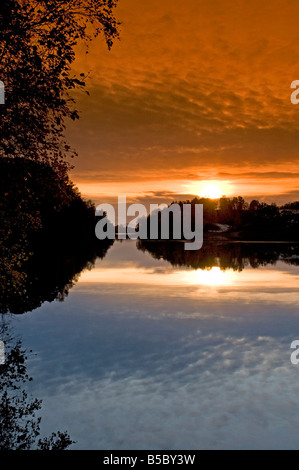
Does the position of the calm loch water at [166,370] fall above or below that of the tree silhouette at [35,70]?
below

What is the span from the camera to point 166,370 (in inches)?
635

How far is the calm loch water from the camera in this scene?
Result: 38.6ft

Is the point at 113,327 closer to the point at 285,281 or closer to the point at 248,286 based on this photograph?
the point at 248,286

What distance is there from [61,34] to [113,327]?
1411 centimetres

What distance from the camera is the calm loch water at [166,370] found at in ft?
38.6
